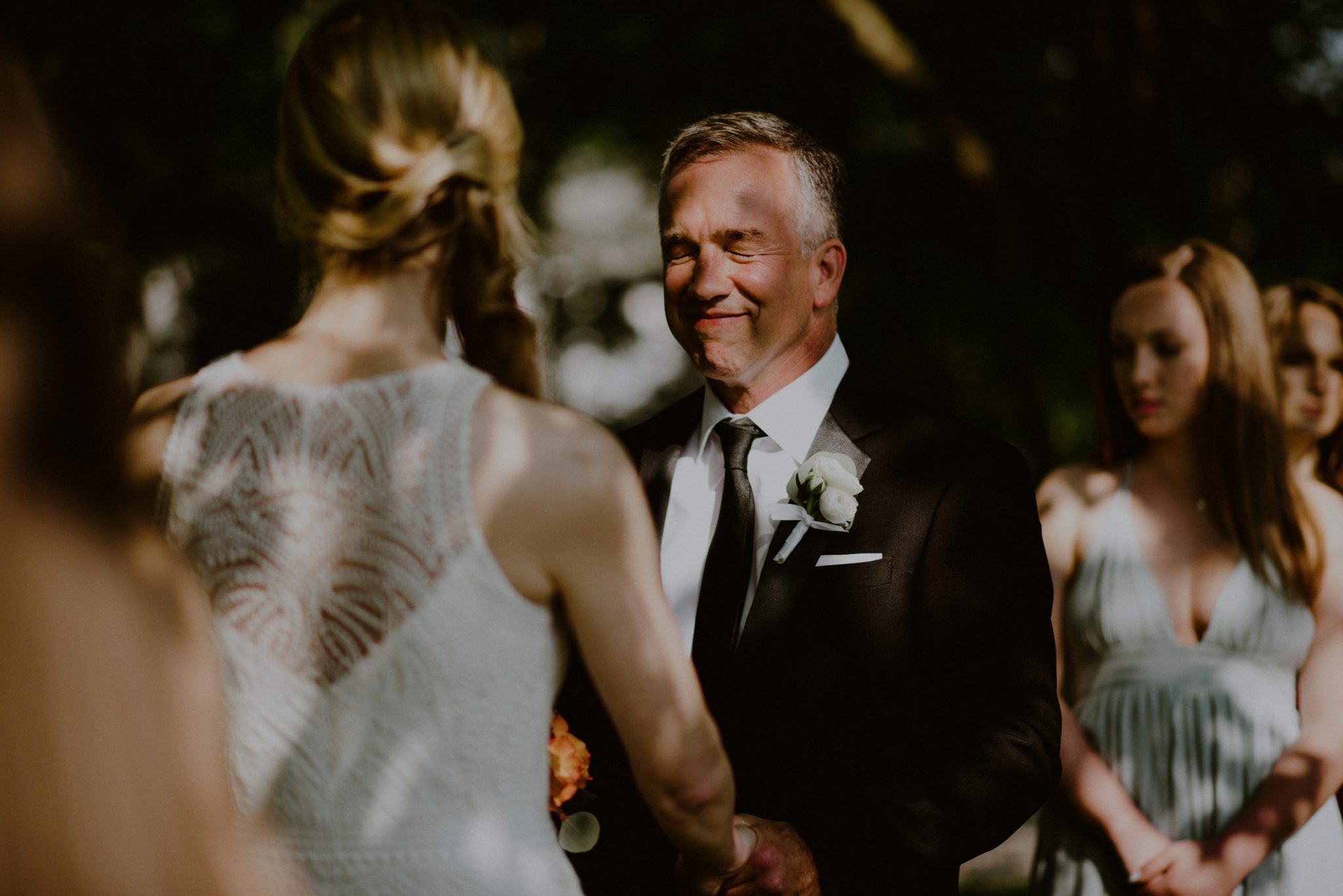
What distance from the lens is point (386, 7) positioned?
174 centimetres

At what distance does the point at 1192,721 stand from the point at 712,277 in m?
1.96

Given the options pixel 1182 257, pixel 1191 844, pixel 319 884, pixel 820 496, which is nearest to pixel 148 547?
pixel 319 884

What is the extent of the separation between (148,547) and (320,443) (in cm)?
63

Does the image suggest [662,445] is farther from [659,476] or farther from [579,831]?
[579,831]

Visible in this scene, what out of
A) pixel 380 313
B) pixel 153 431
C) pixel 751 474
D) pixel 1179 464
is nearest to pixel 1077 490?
pixel 1179 464

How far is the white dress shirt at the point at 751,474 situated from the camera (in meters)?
2.94

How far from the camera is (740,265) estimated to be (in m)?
3.04

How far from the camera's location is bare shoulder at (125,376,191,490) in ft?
5.69

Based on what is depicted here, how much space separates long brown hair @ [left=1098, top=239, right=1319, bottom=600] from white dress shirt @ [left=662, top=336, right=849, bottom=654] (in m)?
1.34

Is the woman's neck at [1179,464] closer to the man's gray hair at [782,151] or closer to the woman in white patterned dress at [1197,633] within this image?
the woman in white patterned dress at [1197,633]

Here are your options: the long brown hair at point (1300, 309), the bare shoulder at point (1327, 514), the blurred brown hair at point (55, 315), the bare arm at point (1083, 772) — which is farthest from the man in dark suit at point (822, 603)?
the long brown hair at point (1300, 309)

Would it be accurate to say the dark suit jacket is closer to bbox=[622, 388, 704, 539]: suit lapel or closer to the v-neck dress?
bbox=[622, 388, 704, 539]: suit lapel

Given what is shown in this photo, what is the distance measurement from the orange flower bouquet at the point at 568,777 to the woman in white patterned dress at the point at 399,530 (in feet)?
2.36

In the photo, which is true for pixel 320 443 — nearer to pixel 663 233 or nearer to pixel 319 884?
pixel 319 884
